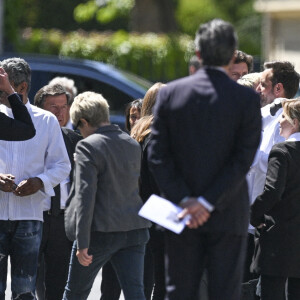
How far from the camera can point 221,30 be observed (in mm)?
5102

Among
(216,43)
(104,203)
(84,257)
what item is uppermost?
(216,43)

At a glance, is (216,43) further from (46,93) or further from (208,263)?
(46,93)

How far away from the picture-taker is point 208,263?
205 inches

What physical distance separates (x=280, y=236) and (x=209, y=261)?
1.33 meters

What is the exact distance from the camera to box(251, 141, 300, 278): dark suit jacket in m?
6.29

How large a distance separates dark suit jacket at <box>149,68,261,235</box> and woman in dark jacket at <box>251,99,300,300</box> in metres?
1.14

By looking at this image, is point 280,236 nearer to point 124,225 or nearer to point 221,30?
point 124,225

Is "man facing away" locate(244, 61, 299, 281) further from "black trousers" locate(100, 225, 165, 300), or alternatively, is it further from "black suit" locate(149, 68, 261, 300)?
"black suit" locate(149, 68, 261, 300)

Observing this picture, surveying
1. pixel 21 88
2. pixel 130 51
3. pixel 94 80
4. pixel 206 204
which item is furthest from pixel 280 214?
pixel 130 51

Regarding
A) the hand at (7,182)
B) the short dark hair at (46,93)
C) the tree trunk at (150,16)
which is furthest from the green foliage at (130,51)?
the hand at (7,182)

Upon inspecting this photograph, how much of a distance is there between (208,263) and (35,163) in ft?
5.54

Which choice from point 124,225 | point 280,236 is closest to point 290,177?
point 280,236

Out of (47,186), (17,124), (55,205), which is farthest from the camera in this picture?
(55,205)

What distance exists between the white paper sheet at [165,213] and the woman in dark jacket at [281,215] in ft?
4.21
